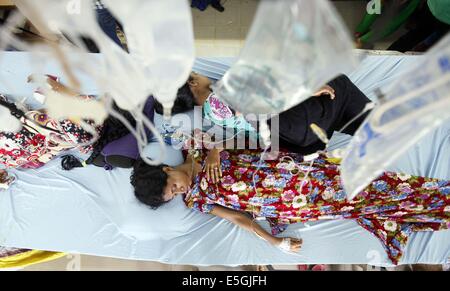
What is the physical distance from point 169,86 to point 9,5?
213 centimetres

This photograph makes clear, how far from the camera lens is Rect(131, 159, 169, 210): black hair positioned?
170cm

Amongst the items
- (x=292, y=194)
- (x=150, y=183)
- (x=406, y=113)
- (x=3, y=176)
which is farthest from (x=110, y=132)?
(x=406, y=113)

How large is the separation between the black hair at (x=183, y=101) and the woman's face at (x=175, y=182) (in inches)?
11.8


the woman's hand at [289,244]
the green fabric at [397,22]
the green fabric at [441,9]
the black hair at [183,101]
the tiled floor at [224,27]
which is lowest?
the woman's hand at [289,244]

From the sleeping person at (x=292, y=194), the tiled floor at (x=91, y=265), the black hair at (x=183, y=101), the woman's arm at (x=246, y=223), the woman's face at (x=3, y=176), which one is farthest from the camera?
the tiled floor at (x=91, y=265)

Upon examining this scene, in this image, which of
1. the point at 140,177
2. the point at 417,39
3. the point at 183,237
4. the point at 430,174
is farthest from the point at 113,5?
the point at 417,39

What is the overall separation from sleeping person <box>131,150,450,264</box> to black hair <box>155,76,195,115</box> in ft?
0.85

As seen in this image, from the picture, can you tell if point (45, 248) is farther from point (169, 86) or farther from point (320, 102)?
point (320, 102)

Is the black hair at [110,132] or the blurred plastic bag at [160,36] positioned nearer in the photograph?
the blurred plastic bag at [160,36]

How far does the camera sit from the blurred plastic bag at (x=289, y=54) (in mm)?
789

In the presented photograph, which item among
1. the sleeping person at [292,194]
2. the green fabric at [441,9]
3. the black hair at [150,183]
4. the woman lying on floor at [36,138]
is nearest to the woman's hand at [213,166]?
the sleeping person at [292,194]

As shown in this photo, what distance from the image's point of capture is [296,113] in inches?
59.2

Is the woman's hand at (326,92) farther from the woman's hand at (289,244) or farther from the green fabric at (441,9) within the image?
the green fabric at (441,9)

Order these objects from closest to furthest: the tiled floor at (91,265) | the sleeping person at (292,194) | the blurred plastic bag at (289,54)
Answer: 1. the blurred plastic bag at (289,54)
2. the sleeping person at (292,194)
3. the tiled floor at (91,265)
